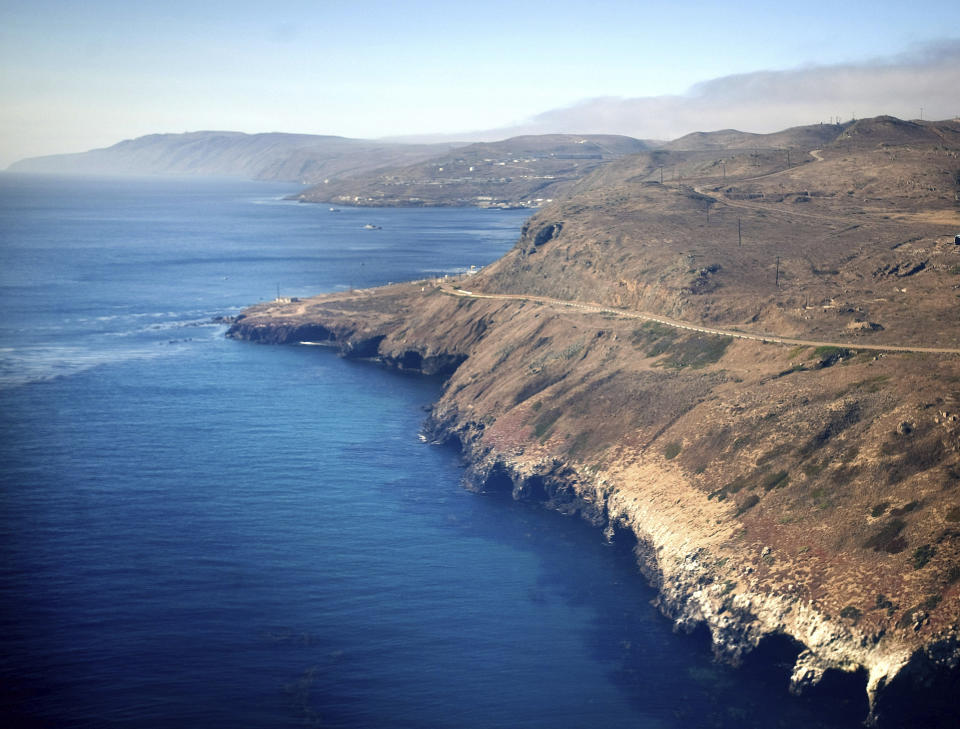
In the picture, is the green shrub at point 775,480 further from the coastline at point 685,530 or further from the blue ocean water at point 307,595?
the blue ocean water at point 307,595

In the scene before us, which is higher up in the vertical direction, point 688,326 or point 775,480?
point 688,326

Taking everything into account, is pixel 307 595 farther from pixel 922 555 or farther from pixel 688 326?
pixel 688 326

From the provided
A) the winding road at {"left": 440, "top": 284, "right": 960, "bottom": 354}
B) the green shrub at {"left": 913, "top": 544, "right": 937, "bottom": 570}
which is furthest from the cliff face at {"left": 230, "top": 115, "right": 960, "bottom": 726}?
the winding road at {"left": 440, "top": 284, "right": 960, "bottom": 354}

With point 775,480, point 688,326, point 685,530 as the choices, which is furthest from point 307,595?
point 688,326

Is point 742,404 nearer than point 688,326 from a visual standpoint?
Yes

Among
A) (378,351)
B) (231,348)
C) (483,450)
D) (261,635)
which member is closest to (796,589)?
(261,635)

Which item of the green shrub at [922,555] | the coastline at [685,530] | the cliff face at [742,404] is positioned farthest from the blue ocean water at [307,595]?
the green shrub at [922,555]
